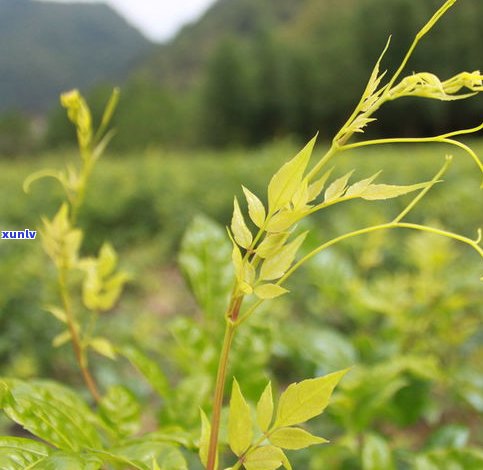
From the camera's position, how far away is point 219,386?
467 mm

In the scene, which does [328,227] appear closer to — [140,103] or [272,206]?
[272,206]

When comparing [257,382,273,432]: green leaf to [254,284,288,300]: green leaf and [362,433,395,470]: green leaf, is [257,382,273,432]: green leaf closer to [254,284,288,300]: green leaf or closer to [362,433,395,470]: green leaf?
[254,284,288,300]: green leaf

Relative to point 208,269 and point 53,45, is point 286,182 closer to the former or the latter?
point 208,269

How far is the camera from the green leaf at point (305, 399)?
0.44 meters

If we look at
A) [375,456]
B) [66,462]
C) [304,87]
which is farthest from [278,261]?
[304,87]

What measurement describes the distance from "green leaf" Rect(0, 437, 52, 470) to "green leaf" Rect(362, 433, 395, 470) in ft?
1.64

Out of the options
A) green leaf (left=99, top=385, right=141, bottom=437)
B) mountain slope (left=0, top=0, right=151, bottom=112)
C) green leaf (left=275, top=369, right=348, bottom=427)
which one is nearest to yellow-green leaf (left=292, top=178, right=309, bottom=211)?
green leaf (left=275, top=369, right=348, bottom=427)

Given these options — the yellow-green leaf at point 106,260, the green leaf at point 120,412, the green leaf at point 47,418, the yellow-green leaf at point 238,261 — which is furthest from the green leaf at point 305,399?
the yellow-green leaf at point 106,260

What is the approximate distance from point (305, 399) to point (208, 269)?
585mm

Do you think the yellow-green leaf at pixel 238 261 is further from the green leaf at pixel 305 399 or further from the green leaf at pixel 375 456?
the green leaf at pixel 375 456

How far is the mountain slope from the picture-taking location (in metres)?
40.3

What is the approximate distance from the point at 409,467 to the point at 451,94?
87 centimetres

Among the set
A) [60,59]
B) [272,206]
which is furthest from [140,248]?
[60,59]

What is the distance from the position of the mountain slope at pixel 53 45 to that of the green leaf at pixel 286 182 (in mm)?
36778
